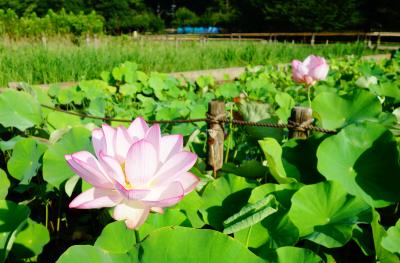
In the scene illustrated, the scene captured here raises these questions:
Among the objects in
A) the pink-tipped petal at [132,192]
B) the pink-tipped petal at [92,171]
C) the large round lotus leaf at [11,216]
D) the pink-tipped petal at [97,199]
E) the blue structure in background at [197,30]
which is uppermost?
the pink-tipped petal at [92,171]

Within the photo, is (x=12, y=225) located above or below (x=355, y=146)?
below

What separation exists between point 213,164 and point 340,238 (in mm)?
696

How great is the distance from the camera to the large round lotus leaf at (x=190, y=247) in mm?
602

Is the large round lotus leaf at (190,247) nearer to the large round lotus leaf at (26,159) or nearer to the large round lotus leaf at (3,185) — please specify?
the large round lotus leaf at (3,185)

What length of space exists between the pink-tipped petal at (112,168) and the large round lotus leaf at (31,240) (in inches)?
22.8

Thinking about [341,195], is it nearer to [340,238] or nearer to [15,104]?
[340,238]

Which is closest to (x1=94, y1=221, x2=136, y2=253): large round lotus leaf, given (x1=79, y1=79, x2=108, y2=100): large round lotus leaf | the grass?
(x1=79, y1=79, x2=108, y2=100): large round lotus leaf

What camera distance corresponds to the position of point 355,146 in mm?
1061

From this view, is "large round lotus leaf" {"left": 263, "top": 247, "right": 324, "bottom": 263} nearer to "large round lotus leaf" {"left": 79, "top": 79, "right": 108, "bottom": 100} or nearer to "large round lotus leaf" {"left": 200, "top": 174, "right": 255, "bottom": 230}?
"large round lotus leaf" {"left": 200, "top": 174, "right": 255, "bottom": 230}

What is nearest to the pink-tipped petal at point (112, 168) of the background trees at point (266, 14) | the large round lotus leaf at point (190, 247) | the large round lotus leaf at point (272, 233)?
the large round lotus leaf at point (190, 247)

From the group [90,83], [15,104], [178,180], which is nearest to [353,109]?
[178,180]

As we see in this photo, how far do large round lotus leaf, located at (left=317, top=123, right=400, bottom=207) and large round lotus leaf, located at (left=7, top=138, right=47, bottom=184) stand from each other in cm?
96

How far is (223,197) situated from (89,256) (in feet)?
1.53

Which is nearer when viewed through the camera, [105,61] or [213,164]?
[213,164]
